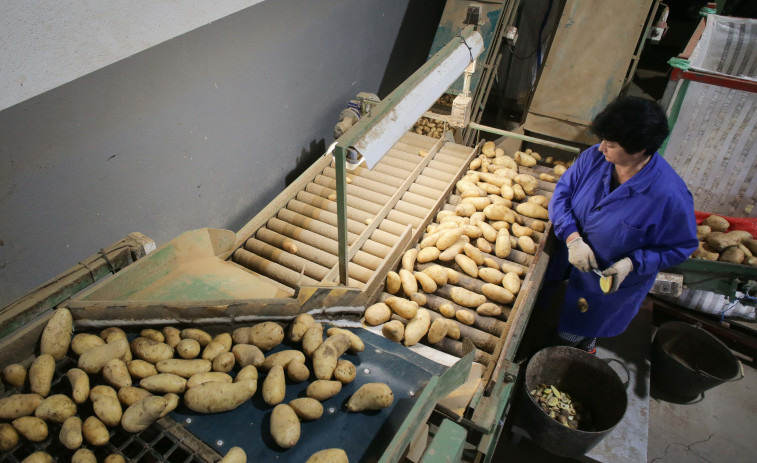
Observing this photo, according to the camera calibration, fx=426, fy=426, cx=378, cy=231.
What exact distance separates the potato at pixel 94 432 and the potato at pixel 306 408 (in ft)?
1.85

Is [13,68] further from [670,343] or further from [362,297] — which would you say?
[670,343]

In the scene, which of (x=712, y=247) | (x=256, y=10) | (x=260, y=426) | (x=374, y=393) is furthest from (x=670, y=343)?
(x=256, y=10)

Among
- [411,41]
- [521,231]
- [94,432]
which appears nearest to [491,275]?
[521,231]

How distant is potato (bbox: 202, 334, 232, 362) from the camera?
164cm

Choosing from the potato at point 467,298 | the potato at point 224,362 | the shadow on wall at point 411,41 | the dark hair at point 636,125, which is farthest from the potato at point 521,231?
the shadow on wall at point 411,41

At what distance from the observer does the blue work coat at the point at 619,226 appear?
7.86 feet

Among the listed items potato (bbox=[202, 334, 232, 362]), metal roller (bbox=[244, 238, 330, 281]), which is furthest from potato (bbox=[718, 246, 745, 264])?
potato (bbox=[202, 334, 232, 362])

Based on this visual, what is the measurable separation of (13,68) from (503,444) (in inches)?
147

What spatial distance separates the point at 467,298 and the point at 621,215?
1038 millimetres

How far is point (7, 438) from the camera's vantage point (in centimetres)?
126

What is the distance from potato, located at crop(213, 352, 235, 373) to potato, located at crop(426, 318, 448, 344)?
1181mm

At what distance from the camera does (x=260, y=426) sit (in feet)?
4.78

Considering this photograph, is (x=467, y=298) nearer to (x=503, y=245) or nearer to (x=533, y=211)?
(x=503, y=245)

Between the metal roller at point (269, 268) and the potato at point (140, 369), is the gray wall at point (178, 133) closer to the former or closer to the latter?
the metal roller at point (269, 268)
